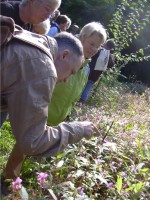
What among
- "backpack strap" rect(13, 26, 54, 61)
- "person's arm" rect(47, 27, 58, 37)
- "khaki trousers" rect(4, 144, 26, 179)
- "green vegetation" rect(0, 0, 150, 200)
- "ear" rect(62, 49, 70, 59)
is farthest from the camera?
"person's arm" rect(47, 27, 58, 37)

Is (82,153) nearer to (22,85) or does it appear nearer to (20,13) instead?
(20,13)

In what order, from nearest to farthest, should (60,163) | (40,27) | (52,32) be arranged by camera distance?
(60,163)
(40,27)
(52,32)

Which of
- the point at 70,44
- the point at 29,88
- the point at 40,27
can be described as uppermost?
the point at 70,44

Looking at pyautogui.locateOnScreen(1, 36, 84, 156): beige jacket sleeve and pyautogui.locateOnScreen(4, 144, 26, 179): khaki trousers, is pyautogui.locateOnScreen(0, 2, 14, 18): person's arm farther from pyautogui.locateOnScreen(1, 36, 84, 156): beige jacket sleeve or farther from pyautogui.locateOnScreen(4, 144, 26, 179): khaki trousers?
pyautogui.locateOnScreen(1, 36, 84, 156): beige jacket sleeve

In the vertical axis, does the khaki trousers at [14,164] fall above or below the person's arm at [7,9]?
below

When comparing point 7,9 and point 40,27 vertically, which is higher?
point 7,9

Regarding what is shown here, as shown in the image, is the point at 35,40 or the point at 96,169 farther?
the point at 96,169

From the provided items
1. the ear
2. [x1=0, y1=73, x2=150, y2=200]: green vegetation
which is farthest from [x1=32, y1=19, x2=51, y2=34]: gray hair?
the ear

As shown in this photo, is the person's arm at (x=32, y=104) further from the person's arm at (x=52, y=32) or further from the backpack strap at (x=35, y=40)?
the person's arm at (x=52, y=32)

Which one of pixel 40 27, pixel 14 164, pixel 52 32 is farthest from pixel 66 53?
pixel 52 32

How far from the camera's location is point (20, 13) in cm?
355

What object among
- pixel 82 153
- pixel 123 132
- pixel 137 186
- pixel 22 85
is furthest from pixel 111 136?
pixel 22 85

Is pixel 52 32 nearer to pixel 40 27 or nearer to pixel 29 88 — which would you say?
pixel 40 27

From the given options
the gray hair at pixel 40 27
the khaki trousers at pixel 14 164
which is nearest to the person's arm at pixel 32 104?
the khaki trousers at pixel 14 164
